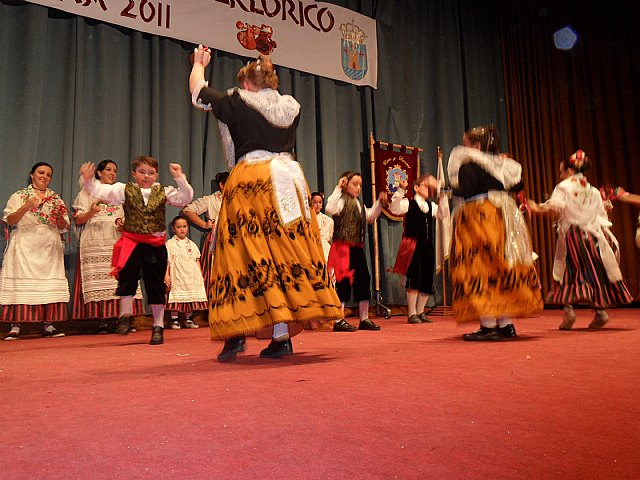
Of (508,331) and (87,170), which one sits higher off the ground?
(87,170)

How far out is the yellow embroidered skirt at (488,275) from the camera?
3408 millimetres

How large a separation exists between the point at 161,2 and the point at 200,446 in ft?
19.2

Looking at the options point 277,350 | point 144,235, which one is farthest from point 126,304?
point 277,350

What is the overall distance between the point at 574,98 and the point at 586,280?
5.20 meters

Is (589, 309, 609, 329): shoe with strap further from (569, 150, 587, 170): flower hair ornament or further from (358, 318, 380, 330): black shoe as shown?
(358, 318, 380, 330): black shoe

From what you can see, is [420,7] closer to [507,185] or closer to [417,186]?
[417,186]

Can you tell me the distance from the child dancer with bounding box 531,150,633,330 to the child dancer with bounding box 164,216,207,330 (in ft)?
11.0

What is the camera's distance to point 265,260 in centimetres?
260

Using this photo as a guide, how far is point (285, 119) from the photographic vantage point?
9.00 ft

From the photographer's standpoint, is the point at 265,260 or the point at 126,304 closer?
the point at 265,260

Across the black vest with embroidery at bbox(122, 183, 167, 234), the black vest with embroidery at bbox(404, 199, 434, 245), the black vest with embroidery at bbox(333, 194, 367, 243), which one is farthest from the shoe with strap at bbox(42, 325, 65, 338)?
the black vest with embroidery at bbox(404, 199, 434, 245)

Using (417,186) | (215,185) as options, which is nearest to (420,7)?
(417,186)

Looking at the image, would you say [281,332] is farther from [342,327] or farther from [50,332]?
[50,332]

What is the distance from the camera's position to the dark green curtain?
18.1 feet
